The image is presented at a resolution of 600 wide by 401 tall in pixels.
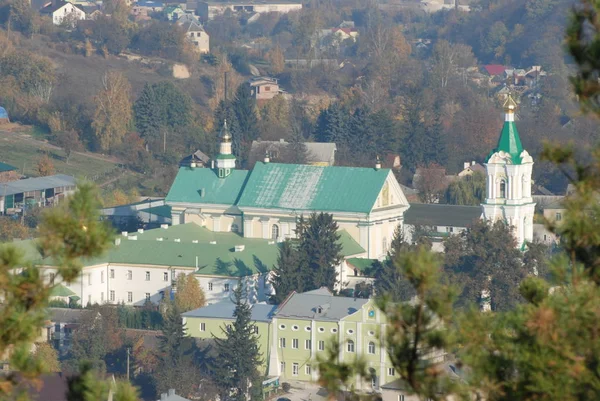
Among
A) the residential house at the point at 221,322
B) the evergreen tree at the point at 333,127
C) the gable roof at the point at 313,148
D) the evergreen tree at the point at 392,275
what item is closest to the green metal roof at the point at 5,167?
the gable roof at the point at 313,148

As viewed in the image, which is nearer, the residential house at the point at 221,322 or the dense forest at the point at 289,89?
the residential house at the point at 221,322

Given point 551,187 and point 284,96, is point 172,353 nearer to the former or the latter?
point 551,187

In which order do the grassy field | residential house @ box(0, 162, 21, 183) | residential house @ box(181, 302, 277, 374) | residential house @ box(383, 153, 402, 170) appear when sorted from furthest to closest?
1. residential house @ box(383, 153, 402, 170)
2. the grassy field
3. residential house @ box(0, 162, 21, 183)
4. residential house @ box(181, 302, 277, 374)

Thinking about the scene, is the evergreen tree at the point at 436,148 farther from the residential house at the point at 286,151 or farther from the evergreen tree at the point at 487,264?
the evergreen tree at the point at 487,264

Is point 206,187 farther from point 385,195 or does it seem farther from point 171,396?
point 171,396

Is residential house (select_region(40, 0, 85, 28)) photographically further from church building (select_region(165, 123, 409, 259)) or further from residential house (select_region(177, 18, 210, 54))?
church building (select_region(165, 123, 409, 259))

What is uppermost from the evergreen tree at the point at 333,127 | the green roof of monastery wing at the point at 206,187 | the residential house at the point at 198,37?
the residential house at the point at 198,37

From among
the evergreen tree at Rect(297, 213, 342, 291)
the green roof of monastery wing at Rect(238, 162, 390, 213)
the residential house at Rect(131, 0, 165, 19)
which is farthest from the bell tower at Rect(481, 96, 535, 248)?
the residential house at Rect(131, 0, 165, 19)
